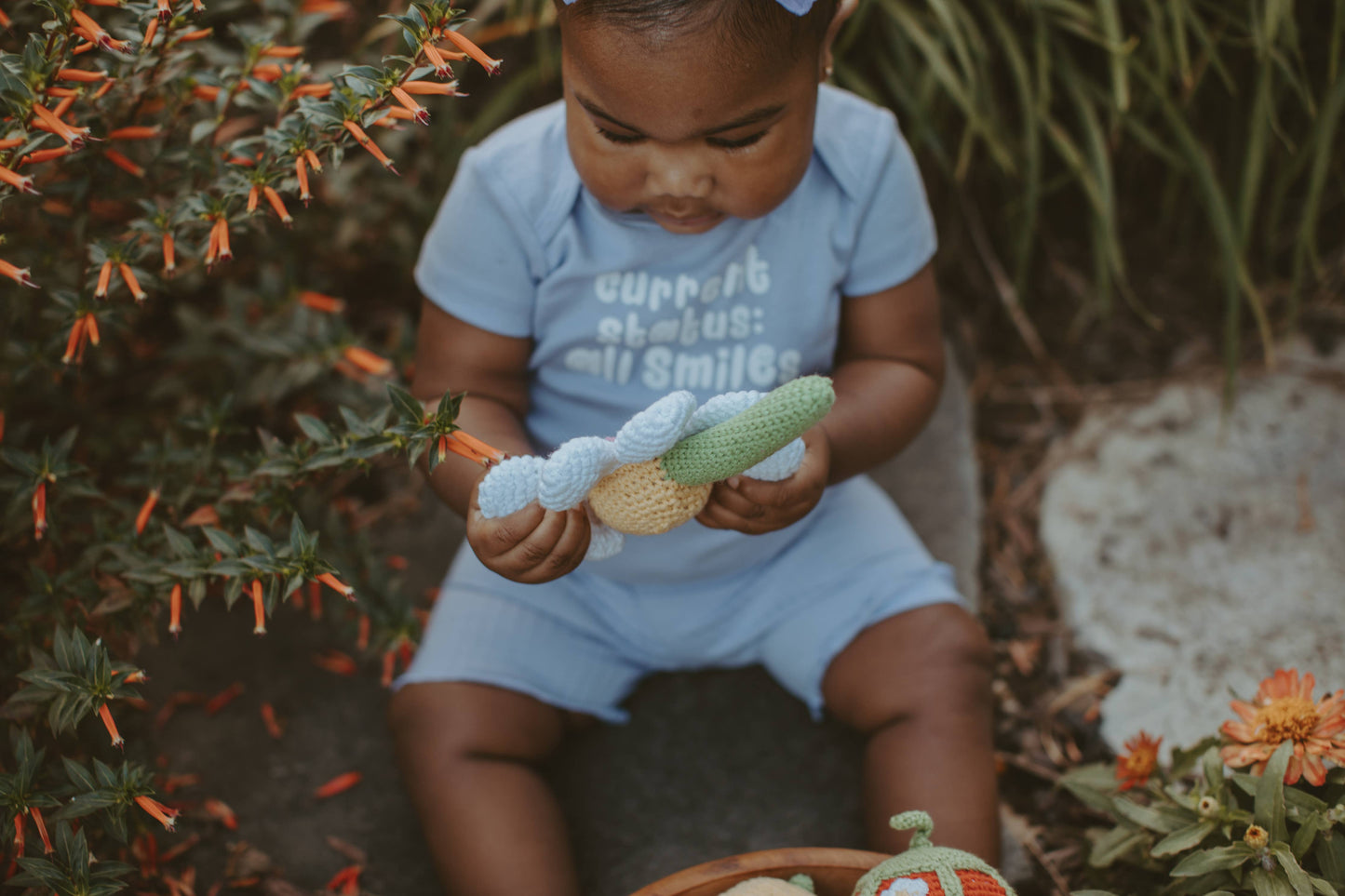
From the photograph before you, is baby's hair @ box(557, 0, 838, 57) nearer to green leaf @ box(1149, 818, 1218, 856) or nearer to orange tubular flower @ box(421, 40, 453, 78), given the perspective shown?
orange tubular flower @ box(421, 40, 453, 78)

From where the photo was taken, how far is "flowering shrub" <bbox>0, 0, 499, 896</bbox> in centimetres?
110

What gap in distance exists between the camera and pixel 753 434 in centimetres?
94

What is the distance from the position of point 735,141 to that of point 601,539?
0.44 m

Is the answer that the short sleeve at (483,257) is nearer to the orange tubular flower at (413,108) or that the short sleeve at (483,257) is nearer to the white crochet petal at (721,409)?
the orange tubular flower at (413,108)

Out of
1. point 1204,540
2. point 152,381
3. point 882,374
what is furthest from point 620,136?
point 1204,540

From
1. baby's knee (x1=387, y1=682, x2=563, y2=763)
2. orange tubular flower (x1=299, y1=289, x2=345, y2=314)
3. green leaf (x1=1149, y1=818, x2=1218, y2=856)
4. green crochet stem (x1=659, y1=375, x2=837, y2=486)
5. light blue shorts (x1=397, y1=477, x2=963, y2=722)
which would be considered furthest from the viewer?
orange tubular flower (x1=299, y1=289, x2=345, y2=314)

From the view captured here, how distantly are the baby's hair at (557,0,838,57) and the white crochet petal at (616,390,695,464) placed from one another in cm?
34

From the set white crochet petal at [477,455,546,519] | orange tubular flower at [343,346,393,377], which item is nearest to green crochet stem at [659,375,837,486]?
white crochet petal at [477,455,546,519]

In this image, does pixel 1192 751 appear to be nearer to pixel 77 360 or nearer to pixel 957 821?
pixel 957 821

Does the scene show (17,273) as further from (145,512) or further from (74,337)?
(145,512)

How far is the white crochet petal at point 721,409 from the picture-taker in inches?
39.3

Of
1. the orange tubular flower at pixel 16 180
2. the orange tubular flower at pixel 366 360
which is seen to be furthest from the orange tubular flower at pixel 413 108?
the orange tubular flower at pixel 366 360

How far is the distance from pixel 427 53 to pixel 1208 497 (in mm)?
1465

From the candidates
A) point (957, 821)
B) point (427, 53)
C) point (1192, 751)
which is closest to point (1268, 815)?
point (1192, 751)
